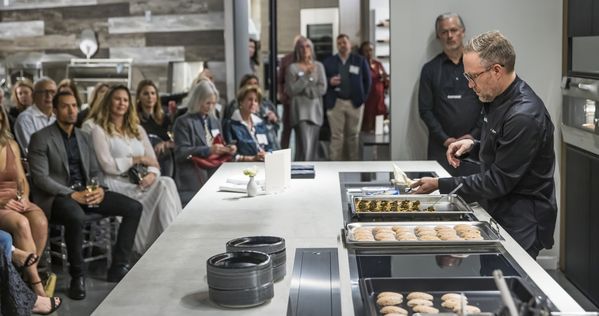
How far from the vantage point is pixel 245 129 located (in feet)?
18.7

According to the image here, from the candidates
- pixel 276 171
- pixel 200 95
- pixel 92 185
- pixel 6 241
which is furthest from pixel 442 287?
pixel 200 95

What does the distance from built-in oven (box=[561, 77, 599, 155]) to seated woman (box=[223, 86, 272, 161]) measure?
209cm

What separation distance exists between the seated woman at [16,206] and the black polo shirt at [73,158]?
43cm

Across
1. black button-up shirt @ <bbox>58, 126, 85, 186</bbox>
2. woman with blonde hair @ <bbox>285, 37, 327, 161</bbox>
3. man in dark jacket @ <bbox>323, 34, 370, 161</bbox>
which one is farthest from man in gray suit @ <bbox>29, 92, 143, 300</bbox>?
man in dark jacket @ <bbox>323, 34, 370, 161</bbox>

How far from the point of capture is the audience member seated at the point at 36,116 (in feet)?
19.3

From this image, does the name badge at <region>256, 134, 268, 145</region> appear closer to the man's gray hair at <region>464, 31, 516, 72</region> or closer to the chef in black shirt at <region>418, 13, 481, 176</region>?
the chef in black shirt at <region>418, 13, 481, 176</region>

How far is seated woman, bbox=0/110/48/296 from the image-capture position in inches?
166

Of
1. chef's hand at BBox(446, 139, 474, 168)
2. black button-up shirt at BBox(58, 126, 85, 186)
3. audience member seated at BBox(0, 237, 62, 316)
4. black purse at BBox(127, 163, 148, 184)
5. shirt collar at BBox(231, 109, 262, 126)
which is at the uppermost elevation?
→ chef's hand at BBox(446, 139, 474, 168)

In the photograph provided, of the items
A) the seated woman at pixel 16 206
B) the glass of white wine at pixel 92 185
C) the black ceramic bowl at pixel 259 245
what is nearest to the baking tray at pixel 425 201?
the black ceramic bowl at pixel 259 245

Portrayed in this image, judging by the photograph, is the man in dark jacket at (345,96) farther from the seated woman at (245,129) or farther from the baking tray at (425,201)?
the baking tray at (425,201)

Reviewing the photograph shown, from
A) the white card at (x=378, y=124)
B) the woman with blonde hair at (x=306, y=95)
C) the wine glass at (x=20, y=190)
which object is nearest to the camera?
the wine glass at (x=20, y=190)

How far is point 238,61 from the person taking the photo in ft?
25.3

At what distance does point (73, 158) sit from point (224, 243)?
2734mm

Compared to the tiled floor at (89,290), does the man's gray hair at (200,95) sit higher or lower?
higher
